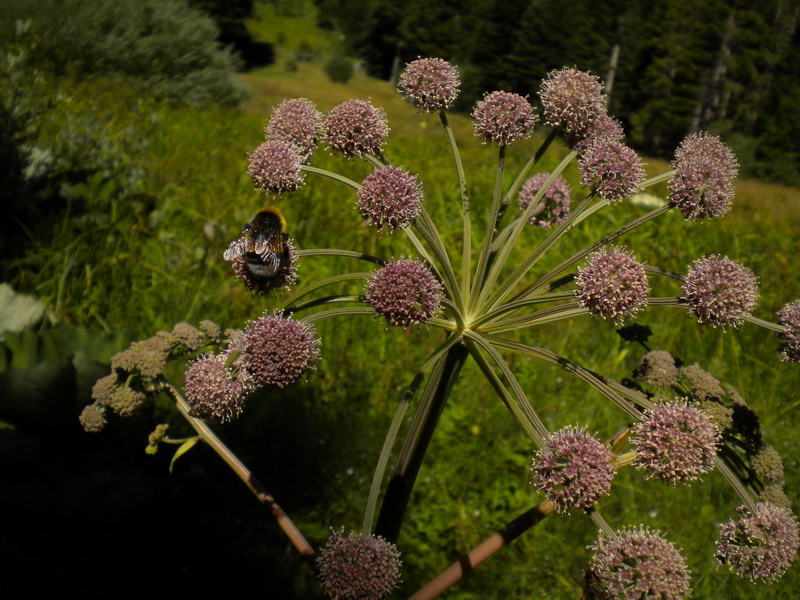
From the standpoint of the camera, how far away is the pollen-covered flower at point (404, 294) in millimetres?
1710

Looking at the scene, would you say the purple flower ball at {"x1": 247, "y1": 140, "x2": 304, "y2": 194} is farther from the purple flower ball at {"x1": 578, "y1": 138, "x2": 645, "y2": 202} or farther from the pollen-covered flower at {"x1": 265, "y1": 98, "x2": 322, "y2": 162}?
the purple flower ball at {"x1": 578, "y1": 138, "x2": 645, "y2": 202}

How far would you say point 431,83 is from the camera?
7.39 ft

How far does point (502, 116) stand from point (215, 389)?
140cm

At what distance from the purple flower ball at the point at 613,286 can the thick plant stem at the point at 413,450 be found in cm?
48

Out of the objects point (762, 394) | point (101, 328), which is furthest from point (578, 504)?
point (762, 394)

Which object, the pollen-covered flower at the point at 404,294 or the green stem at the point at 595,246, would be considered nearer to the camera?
the pollen-covered flower at the point at 404,294

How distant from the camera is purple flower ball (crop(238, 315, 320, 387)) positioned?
171 cm

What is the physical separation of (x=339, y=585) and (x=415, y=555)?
1932mm

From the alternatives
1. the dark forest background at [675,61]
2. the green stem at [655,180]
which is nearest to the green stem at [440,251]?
the green stem at [655,180]

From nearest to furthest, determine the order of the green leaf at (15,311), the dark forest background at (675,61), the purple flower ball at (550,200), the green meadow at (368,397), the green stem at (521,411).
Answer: the green stem at (521,411), the purple flower ball at (550,200), the green leaf at (15,311), the green meadow at (368,397), the dark forest background at (675,61)

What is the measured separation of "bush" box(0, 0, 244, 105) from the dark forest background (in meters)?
30.1

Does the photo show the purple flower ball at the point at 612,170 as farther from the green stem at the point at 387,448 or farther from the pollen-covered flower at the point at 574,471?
the pollen-covered flower at the point at 574,471

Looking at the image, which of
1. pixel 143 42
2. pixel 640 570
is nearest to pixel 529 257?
pixel 640 570

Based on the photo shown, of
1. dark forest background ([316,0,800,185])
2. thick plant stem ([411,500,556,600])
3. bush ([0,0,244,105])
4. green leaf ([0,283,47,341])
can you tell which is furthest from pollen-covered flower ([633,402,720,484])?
dark forest background ([316,0,800,185])
